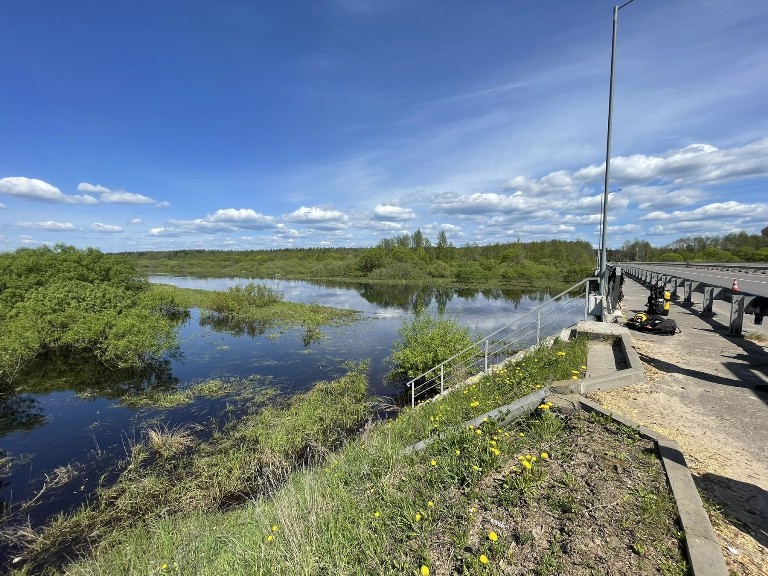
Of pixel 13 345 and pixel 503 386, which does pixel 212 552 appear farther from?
pixel 13 345

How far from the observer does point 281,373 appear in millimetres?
16250

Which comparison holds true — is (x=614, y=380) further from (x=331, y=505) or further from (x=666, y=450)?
(x=331, y=505)

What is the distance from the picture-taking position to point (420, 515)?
3.70 m

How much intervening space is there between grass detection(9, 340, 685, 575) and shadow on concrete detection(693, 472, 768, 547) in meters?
0.49

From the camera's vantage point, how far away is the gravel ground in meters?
3.26

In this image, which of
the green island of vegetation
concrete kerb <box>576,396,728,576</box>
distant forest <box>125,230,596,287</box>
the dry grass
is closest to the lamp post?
concrete kerb <box>576,396,728,576</box>

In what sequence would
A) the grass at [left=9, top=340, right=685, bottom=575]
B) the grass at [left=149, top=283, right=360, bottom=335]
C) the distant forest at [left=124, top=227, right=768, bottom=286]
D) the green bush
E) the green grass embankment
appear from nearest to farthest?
1. the grass at [left=9, top=340, right=685, bottom=575]
2. the green grass embankment
3. the green bush
4. the grass at [left=149, top=283, right=360, bottom=335]
5. the distant forest at [left=124, top=227, right=768, bottom=286]

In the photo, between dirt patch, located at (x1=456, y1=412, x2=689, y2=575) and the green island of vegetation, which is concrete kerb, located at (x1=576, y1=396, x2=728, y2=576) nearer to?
dirt patch, located at (x1=456, y1=412, x2=689, y2=575)

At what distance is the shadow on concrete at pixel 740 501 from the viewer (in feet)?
10.6

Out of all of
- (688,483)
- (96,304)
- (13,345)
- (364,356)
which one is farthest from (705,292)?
(96,304)

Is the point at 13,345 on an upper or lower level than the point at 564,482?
lower

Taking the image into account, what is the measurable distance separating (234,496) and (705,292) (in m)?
15.4

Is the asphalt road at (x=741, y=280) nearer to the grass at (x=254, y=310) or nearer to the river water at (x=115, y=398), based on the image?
the river water at (x=115, y=398)

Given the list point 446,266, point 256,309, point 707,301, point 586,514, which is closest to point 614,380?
point 586,514
